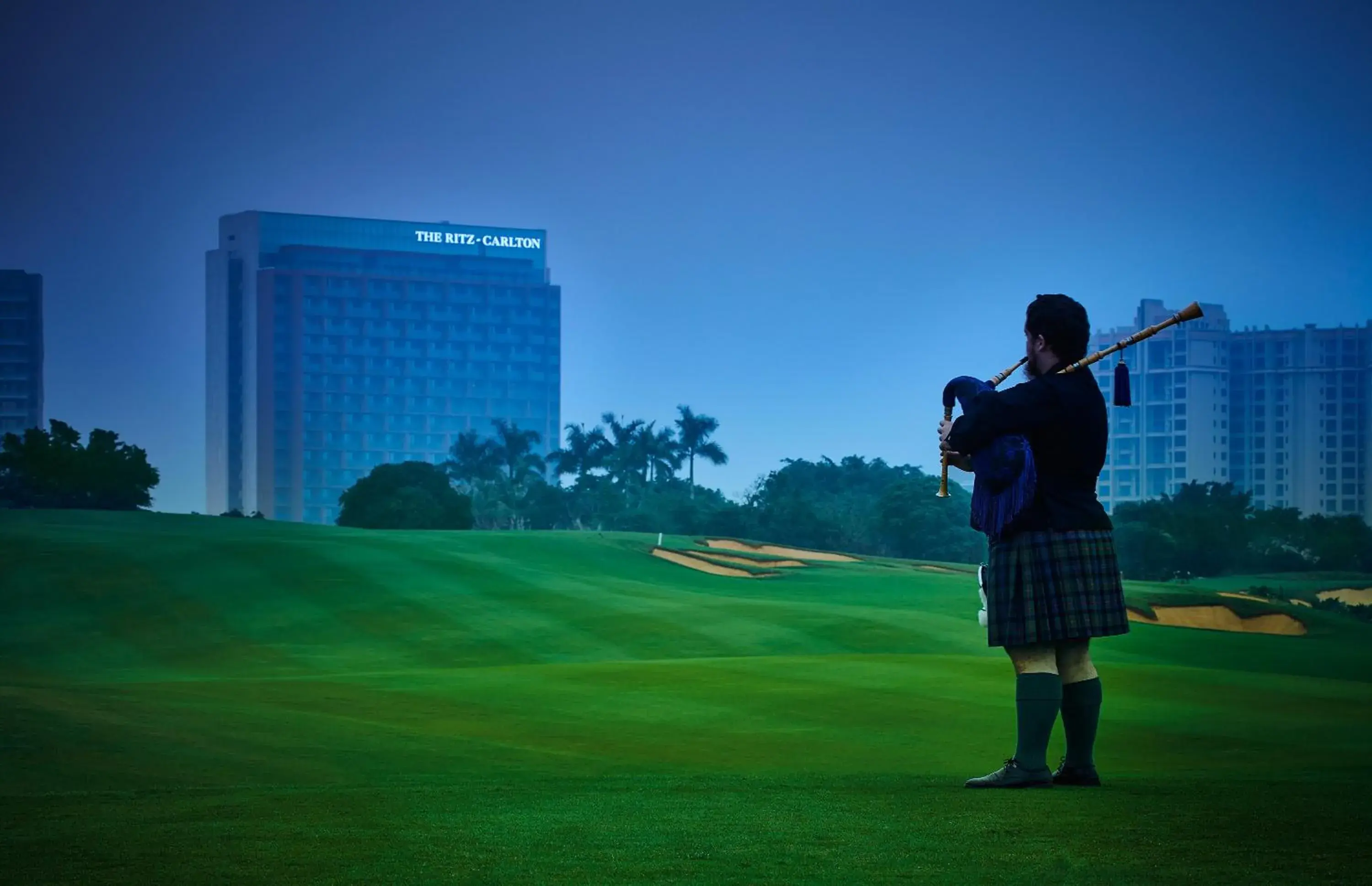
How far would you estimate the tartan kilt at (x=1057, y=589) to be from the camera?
7.15 metres

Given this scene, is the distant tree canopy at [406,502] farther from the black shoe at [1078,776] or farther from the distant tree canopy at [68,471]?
the black shoe at [1078,776]

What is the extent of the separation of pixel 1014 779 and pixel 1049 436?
165 centimetres

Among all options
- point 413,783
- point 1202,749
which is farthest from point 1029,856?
point 1202,749

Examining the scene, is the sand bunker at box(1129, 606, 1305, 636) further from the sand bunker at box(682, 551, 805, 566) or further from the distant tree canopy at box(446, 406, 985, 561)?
the distant tree canopy at box(446, 406, 985, 561)

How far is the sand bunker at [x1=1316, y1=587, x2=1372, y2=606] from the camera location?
148 feet

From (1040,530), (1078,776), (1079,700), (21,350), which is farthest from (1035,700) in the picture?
(21,350)

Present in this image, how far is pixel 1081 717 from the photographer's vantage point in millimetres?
7395

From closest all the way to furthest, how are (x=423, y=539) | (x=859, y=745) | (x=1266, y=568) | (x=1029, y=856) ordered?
(x=1029, y=856)
(x=859, y=745)
(x=423, y=539)
(x=1266, y=568)

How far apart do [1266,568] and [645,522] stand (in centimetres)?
3640

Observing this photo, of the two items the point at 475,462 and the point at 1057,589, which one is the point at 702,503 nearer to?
the point at 475,462

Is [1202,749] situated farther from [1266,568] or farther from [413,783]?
[1266,568]

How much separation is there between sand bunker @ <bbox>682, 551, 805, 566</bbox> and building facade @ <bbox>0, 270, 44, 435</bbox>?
78081 mm

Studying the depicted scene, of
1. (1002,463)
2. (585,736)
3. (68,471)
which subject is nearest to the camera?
(1002,463)

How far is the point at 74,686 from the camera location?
50.3 ft
